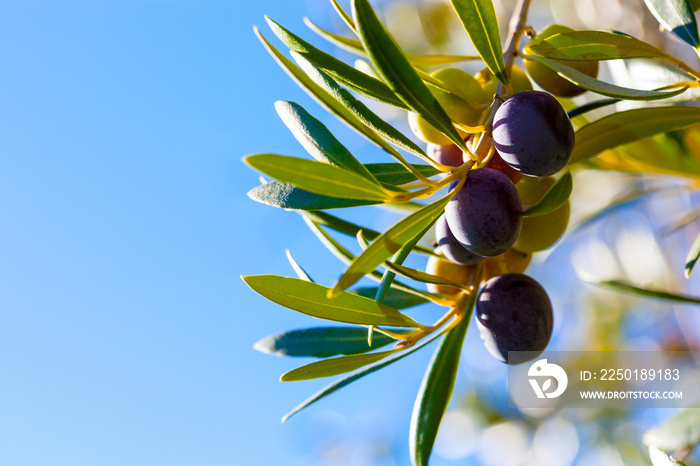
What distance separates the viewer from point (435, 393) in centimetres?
90

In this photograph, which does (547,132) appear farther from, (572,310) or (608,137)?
(572,310)

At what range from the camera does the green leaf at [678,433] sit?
92cm

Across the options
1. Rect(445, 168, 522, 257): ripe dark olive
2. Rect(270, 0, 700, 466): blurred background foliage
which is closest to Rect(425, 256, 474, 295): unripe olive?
Rect(445, 168, 522, 257): ripe dark olive

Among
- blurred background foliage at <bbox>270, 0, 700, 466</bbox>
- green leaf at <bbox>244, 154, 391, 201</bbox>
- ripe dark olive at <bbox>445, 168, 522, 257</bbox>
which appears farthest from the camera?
blurred background foliage at <bbox>270, 0, 700, 466</bbox>

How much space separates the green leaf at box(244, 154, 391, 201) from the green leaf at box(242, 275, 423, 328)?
160 millimetres

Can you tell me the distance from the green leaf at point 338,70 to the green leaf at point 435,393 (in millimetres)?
344

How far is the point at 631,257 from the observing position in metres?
2.79

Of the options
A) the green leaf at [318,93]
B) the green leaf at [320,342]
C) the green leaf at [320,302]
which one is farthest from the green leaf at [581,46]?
the green leaf at [320,342]

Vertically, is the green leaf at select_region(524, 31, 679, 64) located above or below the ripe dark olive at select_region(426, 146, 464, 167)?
above

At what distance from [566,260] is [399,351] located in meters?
2.42

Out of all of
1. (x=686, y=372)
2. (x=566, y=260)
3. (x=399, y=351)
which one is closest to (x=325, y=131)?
(x=399, y=351)

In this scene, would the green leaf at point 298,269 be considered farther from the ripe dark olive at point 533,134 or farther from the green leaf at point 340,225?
the ripe dark olive at point 533,134

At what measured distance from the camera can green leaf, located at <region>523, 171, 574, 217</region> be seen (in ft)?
2.42

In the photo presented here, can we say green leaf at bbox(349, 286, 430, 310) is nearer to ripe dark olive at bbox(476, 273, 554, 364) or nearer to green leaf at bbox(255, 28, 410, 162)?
ripe dark olive at bbox(476, 273, 554, 364)
